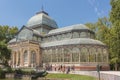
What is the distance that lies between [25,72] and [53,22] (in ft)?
94.6

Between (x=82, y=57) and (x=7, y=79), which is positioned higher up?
(x=82, y=57)

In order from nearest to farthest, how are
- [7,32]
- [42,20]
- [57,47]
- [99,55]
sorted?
[99,55], [57,47], [42,20], [7,32]

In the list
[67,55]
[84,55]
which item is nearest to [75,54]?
[84,55]

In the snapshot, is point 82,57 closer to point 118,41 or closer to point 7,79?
point 118,41

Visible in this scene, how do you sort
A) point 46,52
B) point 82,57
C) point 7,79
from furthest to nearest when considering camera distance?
point 46,52
point 82,57
point 7,79

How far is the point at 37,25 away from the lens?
60.0 meters

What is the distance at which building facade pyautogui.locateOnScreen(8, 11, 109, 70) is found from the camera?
144ft

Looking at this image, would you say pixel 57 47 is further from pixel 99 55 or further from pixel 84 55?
pixel 99 55

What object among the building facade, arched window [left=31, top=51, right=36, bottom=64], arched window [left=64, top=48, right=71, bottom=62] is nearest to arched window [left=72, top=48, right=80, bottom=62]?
the building facade

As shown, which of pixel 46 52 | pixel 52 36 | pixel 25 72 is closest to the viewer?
pixel 25 72

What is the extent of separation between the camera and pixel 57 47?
4719 cm

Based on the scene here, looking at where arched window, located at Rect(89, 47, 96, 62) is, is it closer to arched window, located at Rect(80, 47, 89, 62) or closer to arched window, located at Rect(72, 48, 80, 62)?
arched window, located at Rect(80, 47, 89, 62)

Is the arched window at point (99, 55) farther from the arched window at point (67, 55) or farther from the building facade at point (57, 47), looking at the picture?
the arched window at point (67, 55)

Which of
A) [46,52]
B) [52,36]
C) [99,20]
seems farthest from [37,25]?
[99,20]
